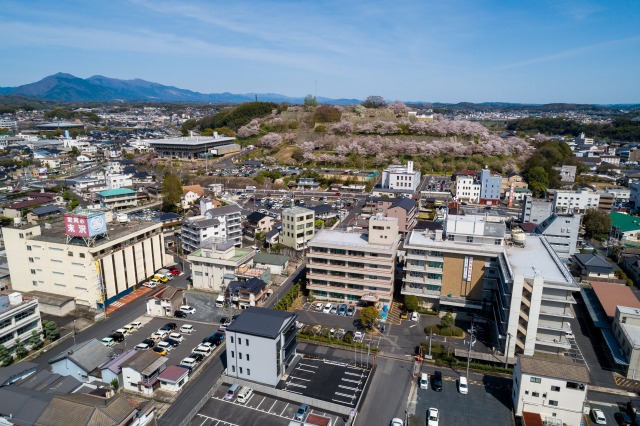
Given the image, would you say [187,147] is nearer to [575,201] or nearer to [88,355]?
[88,355]

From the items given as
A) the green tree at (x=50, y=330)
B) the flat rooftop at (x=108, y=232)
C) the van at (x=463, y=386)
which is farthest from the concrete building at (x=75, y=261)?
the van at (x=463, y=386)

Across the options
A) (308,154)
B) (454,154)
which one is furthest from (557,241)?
(308,154)

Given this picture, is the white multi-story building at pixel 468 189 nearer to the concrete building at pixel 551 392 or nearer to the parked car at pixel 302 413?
the concrete building at pixel 551 392

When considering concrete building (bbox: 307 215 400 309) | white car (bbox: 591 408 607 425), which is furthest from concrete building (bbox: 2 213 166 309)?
white car (bbox: 591 408 607 425)

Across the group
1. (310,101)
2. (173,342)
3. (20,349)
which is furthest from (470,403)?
(310,101)

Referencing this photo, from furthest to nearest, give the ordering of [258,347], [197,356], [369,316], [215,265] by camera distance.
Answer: [215,265] → [369,316] → [197,356] → [258,347]

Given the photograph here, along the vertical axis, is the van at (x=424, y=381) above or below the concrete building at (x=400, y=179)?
below

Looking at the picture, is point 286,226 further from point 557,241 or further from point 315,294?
point 557,241

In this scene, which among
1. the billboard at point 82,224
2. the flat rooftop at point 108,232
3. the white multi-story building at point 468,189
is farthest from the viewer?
the white multi-story building at point 468,189
